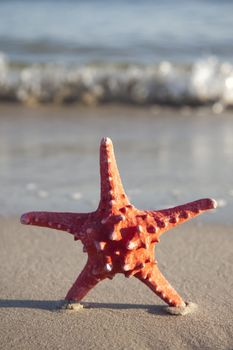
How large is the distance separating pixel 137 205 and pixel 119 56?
680 centimetres

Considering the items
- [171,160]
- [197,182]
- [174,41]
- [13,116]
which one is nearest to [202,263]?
Answer: [197,182]

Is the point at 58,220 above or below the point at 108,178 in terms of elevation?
below

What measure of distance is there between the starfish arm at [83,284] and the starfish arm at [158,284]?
0.19 meters

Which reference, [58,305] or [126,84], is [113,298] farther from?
[126,84]

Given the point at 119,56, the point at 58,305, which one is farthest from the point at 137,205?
the point at 119,56

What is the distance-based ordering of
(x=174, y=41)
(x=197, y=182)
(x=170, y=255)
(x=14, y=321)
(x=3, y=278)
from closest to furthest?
(x=14, y=321)
(x=3, y=278)
(x=170, y=255)
(x=197, y=182)
(x=174, y=41)

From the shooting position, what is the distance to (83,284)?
3.10m

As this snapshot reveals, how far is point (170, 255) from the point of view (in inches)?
160

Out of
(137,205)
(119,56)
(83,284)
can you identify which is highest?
(83,284)

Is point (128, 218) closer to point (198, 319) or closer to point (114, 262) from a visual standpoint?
point (114, 262)

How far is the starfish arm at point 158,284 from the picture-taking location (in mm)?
3025

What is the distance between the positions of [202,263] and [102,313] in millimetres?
831

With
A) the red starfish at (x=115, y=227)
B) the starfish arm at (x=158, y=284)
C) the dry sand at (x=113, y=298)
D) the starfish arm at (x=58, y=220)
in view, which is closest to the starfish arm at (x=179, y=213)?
the red starfish at (x=115, y=227)

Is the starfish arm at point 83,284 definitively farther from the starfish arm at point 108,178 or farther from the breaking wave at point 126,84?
the breaking wave at point 126,84
